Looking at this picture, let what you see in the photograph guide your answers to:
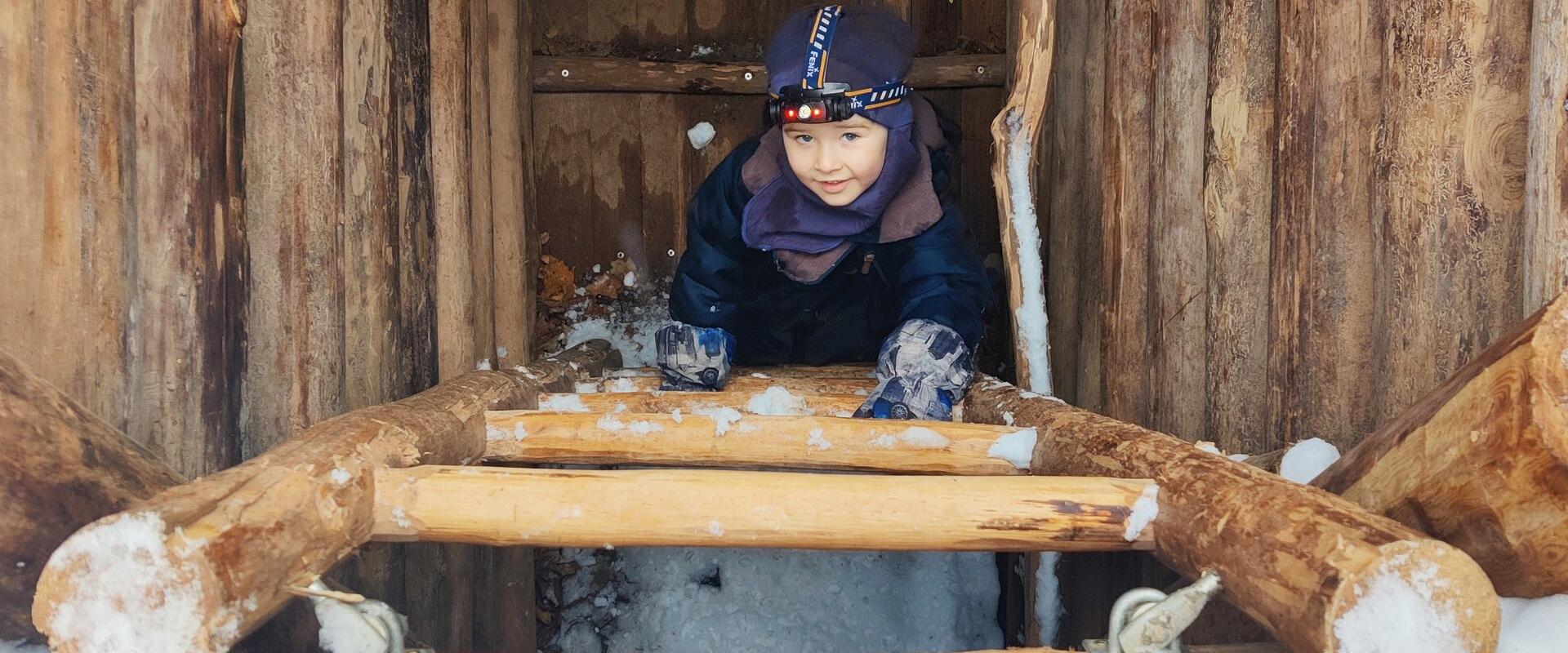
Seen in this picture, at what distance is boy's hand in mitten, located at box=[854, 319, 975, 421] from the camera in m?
1.99

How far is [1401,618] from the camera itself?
760 millimetres

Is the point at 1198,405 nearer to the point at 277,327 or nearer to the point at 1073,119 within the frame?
the point at 1073,119

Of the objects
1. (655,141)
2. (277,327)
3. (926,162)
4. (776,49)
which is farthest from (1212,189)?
(655,141)

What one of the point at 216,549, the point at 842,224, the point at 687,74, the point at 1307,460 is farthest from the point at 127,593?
the point at 687,74

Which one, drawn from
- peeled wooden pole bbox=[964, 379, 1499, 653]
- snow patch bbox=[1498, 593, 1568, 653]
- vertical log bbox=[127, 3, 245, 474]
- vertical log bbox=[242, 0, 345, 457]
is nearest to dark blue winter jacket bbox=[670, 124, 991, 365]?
vertical log bbox=[242, 0, 345, 457]

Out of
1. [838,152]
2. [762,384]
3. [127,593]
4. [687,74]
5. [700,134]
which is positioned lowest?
[762,384]

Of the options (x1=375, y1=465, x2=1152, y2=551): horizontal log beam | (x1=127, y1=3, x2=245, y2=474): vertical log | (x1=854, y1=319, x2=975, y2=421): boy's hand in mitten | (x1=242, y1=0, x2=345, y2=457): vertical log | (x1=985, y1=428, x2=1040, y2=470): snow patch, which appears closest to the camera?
(x1=375, y1=465, x2=1152, y2=551): horizontal log beam

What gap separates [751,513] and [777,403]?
98 cm

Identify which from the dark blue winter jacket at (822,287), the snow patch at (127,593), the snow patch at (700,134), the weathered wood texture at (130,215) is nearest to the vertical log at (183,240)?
the weathered wood texture at (130,215)

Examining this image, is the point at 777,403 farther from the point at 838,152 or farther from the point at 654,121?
the point at 654,121

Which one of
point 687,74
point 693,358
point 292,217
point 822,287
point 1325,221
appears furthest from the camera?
point 687,74

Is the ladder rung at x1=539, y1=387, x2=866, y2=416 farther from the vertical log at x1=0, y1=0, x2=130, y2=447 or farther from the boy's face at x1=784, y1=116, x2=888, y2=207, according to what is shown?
the vertical log at x1=0, y1=0, x2=130, y2=447

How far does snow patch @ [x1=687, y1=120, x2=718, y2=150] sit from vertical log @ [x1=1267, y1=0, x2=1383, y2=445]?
7.15ft

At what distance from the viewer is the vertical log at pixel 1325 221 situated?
4.52 feet
